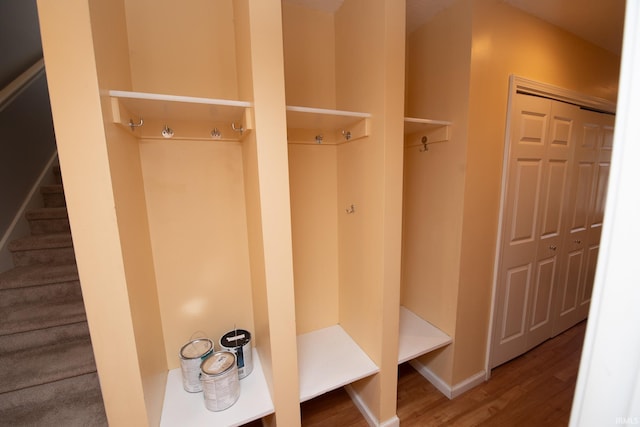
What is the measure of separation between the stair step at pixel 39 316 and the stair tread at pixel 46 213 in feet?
2.66

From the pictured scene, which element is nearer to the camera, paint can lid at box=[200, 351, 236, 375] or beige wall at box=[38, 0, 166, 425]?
beige wall at box=[38, 0, 166, 425]

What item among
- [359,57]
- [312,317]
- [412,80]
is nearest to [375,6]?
[359,57]

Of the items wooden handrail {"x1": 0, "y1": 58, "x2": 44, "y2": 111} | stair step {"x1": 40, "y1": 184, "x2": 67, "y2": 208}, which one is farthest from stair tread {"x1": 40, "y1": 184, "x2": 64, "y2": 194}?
wooden handrail {"x1": 0, "y1": 58, "x2": 44, "y2": 111}

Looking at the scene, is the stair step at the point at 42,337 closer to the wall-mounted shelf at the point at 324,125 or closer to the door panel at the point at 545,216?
the wall-mounted shelf at the point at 324,125

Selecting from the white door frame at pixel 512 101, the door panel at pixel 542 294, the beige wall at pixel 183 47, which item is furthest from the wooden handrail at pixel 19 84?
the door panel at pixel 542 294

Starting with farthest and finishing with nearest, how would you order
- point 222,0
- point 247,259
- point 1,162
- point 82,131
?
point 1,162
point 247,259
point 222,0
point 82,131

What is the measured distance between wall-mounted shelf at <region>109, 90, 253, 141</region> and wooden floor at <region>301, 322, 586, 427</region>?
1.96 meters

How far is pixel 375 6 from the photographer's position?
1310mm

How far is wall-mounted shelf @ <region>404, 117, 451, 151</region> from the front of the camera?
165cm

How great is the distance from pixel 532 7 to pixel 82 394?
3.64 m

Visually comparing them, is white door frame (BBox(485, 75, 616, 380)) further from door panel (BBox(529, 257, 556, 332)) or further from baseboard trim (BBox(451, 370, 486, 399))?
door panel (BBox(529, 257, 556, 332))

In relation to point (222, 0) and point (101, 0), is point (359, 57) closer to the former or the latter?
point (222, 0)

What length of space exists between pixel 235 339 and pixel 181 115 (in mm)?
1294

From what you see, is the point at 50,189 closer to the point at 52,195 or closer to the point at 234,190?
the point at 52,195
